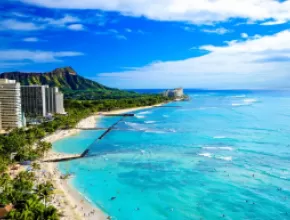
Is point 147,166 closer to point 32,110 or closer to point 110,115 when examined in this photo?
point 32,110

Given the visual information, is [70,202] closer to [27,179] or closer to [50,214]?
[27,179]

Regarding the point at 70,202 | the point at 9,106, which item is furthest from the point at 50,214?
the point at 9,106

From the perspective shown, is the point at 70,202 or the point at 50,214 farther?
the point at 70,202

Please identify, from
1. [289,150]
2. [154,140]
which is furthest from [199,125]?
[289,150]

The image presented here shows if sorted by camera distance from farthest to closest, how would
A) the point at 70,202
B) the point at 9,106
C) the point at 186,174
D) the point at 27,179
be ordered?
the point at 9,106 → the point at 186,174 → the point at 27,179 → the point at 70,202

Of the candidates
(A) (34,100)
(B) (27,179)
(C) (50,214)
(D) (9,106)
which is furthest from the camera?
(A) (34,100)

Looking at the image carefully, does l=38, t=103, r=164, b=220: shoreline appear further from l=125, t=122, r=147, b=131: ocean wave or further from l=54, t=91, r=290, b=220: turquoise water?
l=125, t=122, r=147, b=131: ocean wave

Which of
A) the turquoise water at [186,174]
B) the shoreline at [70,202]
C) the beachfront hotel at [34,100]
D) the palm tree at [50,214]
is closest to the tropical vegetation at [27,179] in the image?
the palm tree at [50,214]
